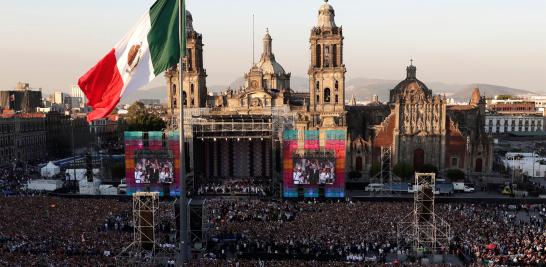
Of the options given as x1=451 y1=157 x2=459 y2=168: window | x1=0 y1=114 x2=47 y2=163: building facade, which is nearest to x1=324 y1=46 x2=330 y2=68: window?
x1=451 y1=157 x2=459 y2=168: window

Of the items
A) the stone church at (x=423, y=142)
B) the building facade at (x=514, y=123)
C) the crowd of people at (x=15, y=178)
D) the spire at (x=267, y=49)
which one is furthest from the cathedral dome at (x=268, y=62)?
the building facade at (x=514, y=123)

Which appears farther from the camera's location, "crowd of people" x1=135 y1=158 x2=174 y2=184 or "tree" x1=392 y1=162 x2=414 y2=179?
"tree" x1=392 y1=162 x2=414 y2=179

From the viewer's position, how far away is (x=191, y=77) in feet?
205

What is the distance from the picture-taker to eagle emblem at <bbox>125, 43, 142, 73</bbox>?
543 inches

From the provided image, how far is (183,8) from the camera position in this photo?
1365 centimetres

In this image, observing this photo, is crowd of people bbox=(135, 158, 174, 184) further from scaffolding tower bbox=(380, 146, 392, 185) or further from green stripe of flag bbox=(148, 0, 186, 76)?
green stripe of flag bbox=(148, 0, 186, 76)

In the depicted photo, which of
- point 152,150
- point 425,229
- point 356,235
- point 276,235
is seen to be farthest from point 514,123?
point 276,235

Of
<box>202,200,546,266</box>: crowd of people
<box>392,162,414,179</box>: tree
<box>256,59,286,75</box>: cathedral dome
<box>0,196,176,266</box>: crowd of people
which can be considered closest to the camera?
<box>0,196,176,266</box>: crowd of people

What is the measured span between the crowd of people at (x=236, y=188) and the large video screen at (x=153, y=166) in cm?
423

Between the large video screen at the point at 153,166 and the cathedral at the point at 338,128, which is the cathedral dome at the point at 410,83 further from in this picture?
the large video screen at the point at 153,166

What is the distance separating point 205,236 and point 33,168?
152 ft

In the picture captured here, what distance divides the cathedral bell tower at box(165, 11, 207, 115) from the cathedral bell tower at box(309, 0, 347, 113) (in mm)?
14406

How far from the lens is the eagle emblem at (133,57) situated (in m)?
13.8

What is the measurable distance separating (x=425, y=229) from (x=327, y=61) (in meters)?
31.9
